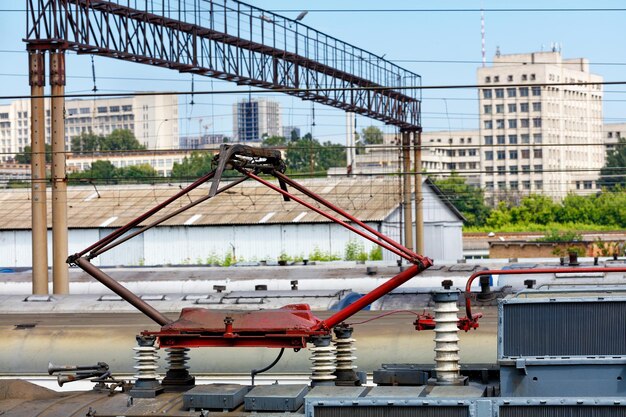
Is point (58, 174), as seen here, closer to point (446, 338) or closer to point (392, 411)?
point (446, 338)

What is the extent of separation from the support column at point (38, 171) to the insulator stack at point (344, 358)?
26419 mm

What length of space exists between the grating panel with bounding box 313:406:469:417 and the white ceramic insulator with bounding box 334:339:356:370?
6.29 feet

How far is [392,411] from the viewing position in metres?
11.6

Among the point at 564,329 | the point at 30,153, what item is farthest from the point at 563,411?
the point at 30,153

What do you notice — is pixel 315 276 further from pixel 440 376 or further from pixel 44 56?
pixel 440 376

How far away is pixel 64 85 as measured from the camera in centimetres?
3834

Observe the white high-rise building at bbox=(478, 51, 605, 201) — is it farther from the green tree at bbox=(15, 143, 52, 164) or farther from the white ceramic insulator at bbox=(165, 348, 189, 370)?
the white ceramic insulator at bbox=(165, 348, 189, 370)

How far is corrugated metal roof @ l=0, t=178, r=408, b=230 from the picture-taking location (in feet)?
235

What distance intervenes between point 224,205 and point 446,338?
202ft

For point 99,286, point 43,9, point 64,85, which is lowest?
point 99,286

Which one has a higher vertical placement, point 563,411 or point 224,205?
point 224,205

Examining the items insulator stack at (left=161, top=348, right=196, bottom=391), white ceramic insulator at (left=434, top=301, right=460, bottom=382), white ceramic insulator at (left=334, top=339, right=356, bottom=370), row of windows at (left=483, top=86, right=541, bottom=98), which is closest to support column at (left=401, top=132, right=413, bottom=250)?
insulator stack at (left=161, top=348, right=196, bottom=391)

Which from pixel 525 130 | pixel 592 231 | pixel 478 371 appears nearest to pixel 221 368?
pixel 478 371

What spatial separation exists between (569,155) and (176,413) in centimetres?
16263
